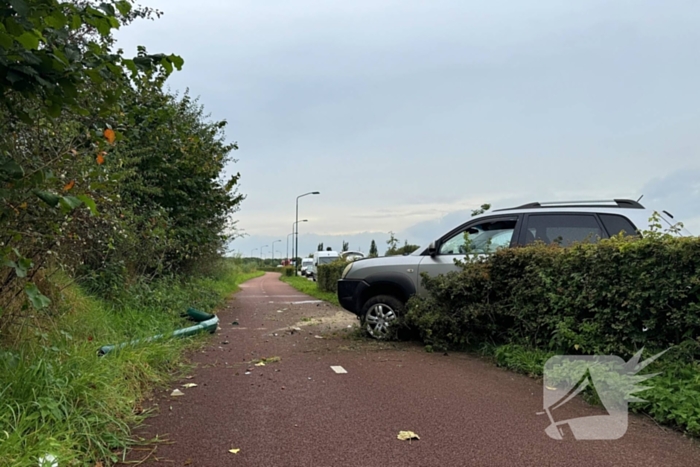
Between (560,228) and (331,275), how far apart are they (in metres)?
13.9

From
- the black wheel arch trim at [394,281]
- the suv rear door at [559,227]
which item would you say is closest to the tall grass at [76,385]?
the black wheel arch trim at [394,281]

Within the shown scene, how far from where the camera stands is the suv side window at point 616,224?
22.1 feet

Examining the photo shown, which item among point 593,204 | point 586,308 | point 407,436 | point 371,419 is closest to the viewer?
point 407,436

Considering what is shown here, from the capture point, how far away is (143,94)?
28.5 ft

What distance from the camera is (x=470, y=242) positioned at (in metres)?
7.62

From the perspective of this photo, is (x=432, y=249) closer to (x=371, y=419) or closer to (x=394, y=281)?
(x=394, y=281)

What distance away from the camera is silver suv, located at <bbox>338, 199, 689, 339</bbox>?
23.3 ft

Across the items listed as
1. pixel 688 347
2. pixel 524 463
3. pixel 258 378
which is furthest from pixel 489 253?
pixel 524 463

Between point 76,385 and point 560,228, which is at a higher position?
point 560,228

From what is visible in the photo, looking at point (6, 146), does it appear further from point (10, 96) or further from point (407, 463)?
point (407, 463)

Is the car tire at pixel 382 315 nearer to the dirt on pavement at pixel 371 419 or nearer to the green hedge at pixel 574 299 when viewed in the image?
the green hedge at pixel 574 299

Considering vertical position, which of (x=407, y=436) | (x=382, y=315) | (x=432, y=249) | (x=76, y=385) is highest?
(x=432, y=249)

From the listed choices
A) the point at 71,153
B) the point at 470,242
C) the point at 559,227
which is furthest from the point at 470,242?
the point at 71,153

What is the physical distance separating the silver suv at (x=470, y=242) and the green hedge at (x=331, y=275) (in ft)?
34.1
